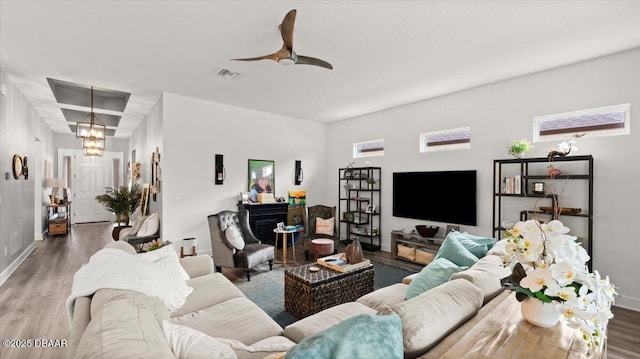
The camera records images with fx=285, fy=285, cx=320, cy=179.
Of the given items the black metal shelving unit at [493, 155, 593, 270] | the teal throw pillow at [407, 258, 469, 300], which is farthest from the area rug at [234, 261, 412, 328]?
the black metal shelving unit at [493, 155, 593, 270]

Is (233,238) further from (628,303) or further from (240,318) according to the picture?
(628,303)

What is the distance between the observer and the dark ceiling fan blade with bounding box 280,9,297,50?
2.26 m

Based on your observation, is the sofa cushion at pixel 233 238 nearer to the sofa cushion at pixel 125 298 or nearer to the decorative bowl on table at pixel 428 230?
the sofa cushion at pixel 125 298

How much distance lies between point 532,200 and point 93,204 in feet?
35.4

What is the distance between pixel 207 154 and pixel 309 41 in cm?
304

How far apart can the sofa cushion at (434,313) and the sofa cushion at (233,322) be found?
884 millimetres

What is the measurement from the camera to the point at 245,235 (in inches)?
177

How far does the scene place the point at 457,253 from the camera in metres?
2.42

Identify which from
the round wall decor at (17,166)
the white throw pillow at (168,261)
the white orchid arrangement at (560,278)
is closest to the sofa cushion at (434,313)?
the white orchid arrangement at (560,278)

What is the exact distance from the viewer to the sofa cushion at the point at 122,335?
87cm

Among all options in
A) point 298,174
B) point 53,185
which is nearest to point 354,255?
point 298,174

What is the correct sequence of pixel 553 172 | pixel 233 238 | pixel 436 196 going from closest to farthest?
pixel 553 172 → pixel 233 238 → pixel 436 196

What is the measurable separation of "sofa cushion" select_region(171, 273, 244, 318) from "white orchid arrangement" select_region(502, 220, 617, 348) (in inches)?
75.6

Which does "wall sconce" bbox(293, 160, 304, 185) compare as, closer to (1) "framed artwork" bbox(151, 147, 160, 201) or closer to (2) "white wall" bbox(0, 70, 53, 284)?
Answer: (1) "framed artwork" bbox(151, 147, 160, 201)
